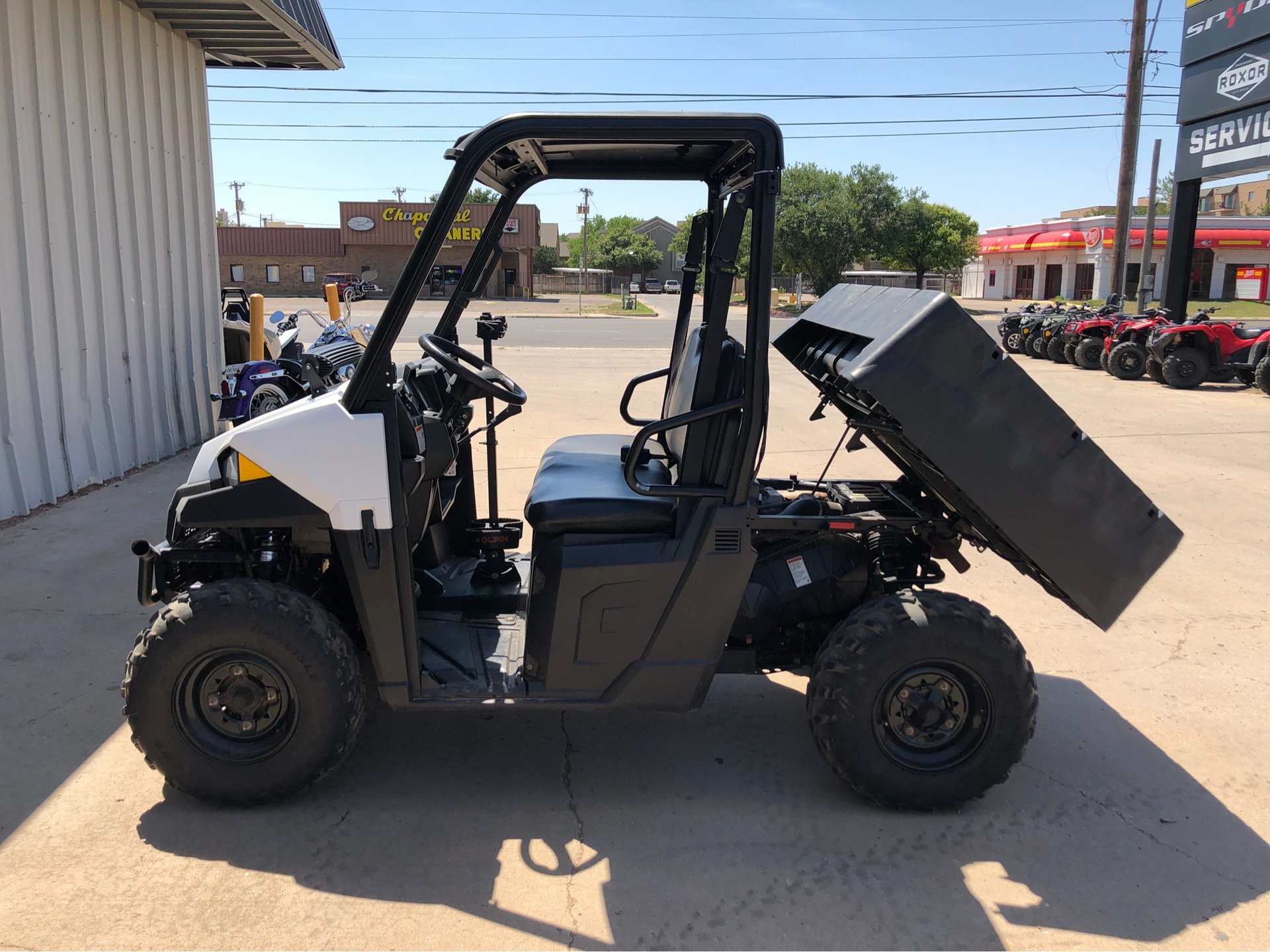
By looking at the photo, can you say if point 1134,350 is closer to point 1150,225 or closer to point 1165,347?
point 1165,347

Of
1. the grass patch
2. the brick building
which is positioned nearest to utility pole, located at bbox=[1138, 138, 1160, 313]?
the grass patch

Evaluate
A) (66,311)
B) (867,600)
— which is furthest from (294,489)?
(66,311)

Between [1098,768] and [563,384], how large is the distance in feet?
38.7

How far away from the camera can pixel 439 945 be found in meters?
2.58

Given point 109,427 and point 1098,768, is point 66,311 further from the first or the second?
point 1098,768

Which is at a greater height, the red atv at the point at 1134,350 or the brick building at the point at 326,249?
the brick building at the point at 326,249

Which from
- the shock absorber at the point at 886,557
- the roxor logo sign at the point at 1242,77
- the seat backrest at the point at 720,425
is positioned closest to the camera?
the seat backrest at the point at 720,425

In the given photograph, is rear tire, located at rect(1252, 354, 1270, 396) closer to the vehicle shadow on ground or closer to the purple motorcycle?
the vehicle shadow on ground

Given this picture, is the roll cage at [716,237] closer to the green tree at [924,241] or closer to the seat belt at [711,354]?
the seat belt at [711,354]

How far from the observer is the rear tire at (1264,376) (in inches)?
526

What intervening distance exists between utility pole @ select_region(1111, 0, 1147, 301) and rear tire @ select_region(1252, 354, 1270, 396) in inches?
320

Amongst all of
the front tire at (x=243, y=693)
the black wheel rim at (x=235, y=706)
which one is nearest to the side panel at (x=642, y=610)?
the front tire at (x=243, y=693)

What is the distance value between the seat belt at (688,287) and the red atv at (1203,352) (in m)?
13.1

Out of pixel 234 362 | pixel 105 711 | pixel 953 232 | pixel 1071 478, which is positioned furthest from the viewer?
pixel 953 232
